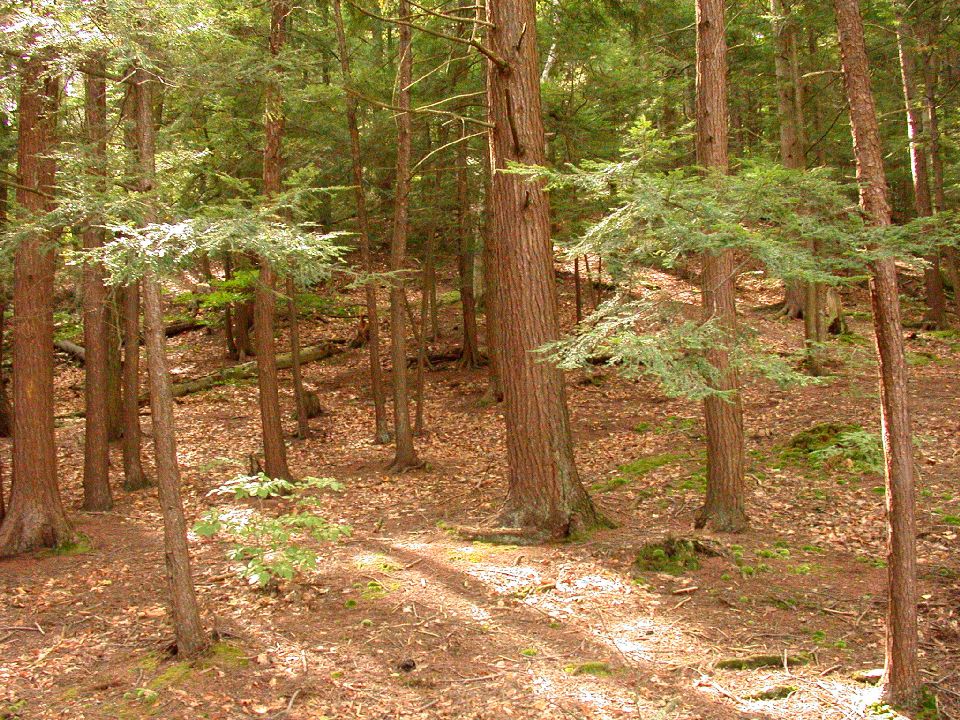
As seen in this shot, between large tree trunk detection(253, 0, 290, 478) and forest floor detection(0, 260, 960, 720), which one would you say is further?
large tree trunk detection(253, 0, 290, 478)

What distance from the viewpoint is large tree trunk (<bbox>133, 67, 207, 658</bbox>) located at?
20.1ft

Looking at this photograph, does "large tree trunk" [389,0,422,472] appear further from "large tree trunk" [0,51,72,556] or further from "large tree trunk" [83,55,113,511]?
"large tree trunk" [0,51,72,556]

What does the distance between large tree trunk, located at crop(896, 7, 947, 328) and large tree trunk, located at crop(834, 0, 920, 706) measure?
9.87 meters

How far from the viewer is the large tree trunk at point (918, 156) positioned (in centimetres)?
1479

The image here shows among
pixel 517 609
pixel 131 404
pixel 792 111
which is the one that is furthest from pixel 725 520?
pixel 131 404

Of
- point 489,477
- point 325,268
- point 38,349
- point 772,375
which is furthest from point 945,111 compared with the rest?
Result: point 38,349

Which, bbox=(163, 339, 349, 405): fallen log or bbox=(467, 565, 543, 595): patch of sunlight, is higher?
bbox=(163, 339, 349, 405): fallen log

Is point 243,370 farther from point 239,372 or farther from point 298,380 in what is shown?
point 298,380

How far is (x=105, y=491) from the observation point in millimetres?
11383

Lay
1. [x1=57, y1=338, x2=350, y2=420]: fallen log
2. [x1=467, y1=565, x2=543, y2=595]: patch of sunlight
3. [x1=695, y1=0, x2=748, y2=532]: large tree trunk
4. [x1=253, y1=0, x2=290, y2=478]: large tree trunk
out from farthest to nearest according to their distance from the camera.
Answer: [x1=57, y1=338, x2=350, y2=420]: fallen log < [x1=253, y1=0, x2=290, y2=478]: large tree trunk < [x1=695, y1=0, x2=748, y2=532]: large tree trunk < [x1=467, y1=565, x2=543, y2=595]: patch of sunlight

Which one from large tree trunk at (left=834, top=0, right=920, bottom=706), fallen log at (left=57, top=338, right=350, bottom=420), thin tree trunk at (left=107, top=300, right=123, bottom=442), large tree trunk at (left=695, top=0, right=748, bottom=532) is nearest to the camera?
large tree trunk at (left=834, top=0, right=920, bottom=706)

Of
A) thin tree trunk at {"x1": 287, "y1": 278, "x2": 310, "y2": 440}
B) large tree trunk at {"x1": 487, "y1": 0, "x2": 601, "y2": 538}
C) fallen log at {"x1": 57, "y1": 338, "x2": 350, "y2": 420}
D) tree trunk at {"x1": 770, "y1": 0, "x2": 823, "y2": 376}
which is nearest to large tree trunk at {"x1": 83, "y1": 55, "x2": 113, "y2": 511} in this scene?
thin tree trunk at {"x1": 287, "y1": 278, "x2": 310, "y2": 440}

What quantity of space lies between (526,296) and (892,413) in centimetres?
411

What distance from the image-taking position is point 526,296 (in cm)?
838
